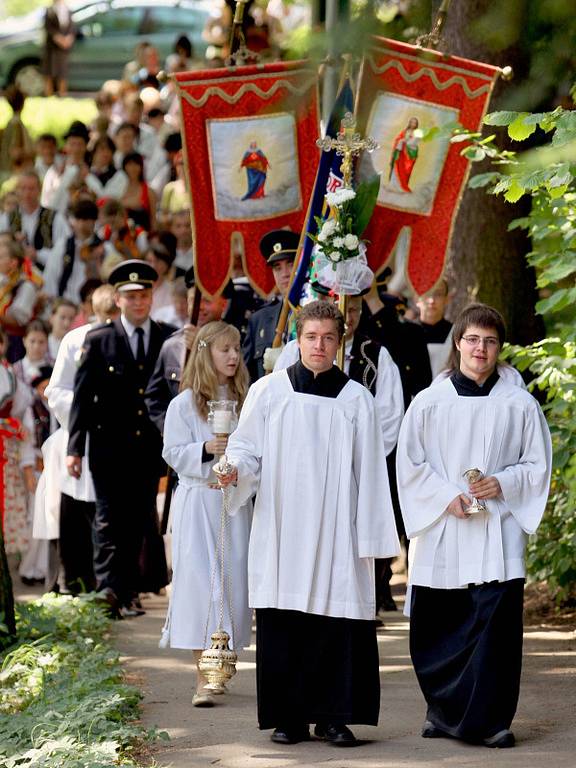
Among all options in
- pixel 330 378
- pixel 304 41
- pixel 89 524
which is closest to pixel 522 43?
pixel 304 41

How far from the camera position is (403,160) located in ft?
36.0

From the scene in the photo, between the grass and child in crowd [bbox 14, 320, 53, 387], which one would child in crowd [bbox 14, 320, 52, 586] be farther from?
the grass

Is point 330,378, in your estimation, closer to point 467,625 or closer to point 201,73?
point 467,625

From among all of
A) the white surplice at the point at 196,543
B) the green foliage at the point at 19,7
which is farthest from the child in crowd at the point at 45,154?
the green foliage at the point at 19,7

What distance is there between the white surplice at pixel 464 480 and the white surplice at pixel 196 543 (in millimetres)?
1360

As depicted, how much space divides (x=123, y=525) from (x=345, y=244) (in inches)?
139

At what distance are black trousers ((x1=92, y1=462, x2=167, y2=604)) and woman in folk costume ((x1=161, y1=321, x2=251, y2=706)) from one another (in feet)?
8.15

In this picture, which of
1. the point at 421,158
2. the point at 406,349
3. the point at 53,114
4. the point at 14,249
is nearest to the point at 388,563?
the point at 406,349

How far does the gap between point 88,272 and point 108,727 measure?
9477 millimetres

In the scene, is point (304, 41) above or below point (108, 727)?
above

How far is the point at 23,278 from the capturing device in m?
15.9

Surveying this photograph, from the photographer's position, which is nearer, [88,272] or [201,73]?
[201,73]

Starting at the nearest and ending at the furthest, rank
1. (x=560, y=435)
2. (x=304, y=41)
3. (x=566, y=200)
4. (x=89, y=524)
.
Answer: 1. (x=304, y=41)
2. (x=566, y=200)
3. (x=560, y=435)
4. (x=89, y=524)

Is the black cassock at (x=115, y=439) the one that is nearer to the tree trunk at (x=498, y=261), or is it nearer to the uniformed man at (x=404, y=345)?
the uniformed man at (x=404, y=345)
